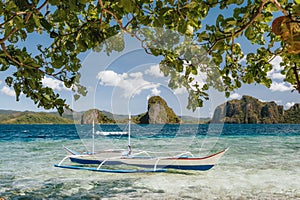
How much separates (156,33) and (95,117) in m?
1.05

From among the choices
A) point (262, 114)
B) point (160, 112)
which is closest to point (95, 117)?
point (160, 112)

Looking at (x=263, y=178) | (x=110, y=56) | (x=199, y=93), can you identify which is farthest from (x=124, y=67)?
(x=263, y=178)

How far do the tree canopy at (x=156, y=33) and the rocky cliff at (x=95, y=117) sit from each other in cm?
26

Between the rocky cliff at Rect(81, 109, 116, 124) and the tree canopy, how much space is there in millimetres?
256

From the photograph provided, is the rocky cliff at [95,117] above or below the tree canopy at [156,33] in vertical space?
below

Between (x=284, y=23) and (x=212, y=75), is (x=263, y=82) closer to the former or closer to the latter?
(x=212, y=75)

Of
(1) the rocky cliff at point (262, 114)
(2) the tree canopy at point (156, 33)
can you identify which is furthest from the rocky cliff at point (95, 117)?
(1) the rocky cliff at point (262, 114)

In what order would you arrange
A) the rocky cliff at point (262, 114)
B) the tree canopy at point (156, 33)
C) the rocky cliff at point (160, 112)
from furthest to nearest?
the rocky cliff at point (262, 114)
the rocky cliff at point (160, 112)
the tree canopy at point (156, 33)

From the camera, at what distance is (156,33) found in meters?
2.18

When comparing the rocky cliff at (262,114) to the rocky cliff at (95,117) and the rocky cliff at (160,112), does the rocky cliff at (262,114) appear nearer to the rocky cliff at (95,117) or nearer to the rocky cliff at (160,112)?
the rocky cliff at (160,112)

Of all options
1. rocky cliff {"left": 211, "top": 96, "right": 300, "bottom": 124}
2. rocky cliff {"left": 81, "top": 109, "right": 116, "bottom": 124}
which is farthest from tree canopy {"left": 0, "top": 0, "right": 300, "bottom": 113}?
rocky cliff {"left": 211, "top": 96, "right": 300, "bottom": 124}

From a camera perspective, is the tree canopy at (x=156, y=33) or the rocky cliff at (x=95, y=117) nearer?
the tree canopy at (x=156, y=33)

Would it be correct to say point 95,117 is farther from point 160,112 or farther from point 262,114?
point 262,114

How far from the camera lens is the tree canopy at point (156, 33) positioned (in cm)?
146
